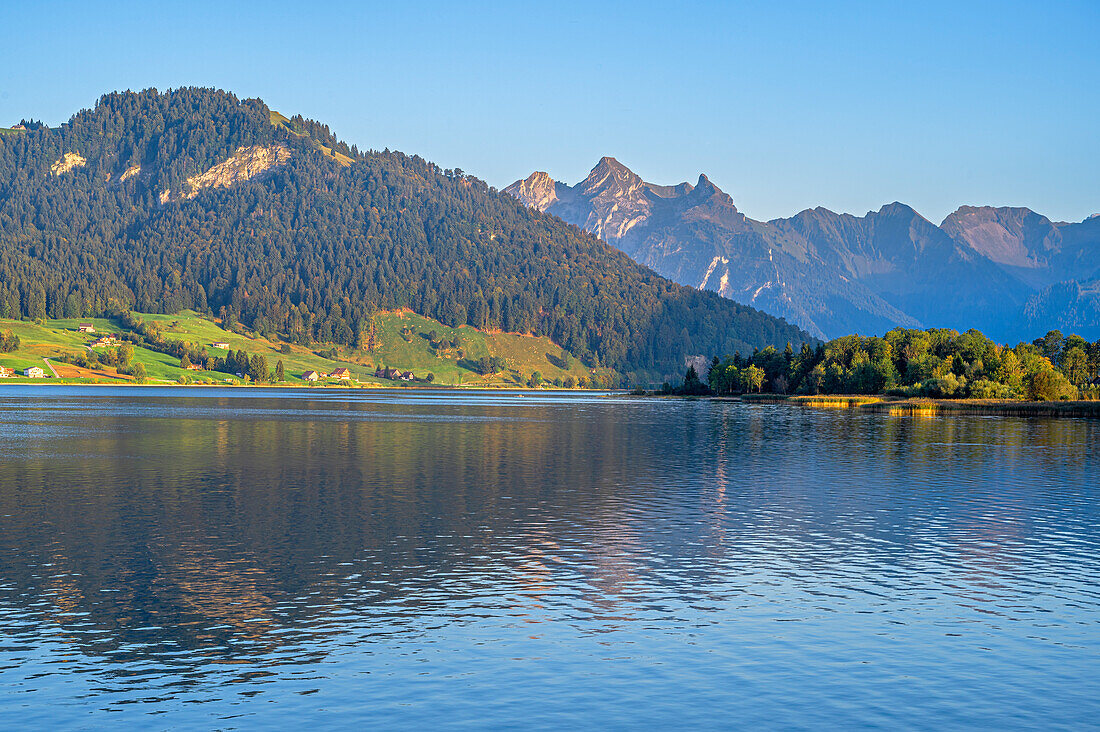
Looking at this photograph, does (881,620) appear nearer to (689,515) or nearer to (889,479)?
(689,515)

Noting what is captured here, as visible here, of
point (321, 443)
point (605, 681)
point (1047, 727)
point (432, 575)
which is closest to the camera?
point (1047, 727)

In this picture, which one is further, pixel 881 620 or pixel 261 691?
pixel 881 620

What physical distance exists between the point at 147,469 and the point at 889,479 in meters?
69.9

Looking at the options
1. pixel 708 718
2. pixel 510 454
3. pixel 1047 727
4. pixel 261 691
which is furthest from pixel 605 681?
pixel 510 454

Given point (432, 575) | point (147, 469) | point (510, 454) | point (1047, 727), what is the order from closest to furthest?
point (1047, 727), point (432, 575), point (147, 469), point (510, 454)

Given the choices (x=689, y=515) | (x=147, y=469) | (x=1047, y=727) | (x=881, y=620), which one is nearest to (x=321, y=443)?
(x=147, y=469)

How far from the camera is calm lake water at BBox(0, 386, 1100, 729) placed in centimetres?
2852

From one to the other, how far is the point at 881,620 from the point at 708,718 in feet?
45.4

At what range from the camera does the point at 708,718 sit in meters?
27.4

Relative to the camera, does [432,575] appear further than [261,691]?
Yes

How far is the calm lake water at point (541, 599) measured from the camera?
28516 millimetres

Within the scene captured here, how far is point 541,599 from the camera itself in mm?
40750

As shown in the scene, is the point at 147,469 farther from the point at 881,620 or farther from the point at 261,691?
the point at 881,620

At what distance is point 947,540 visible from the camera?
187ft
